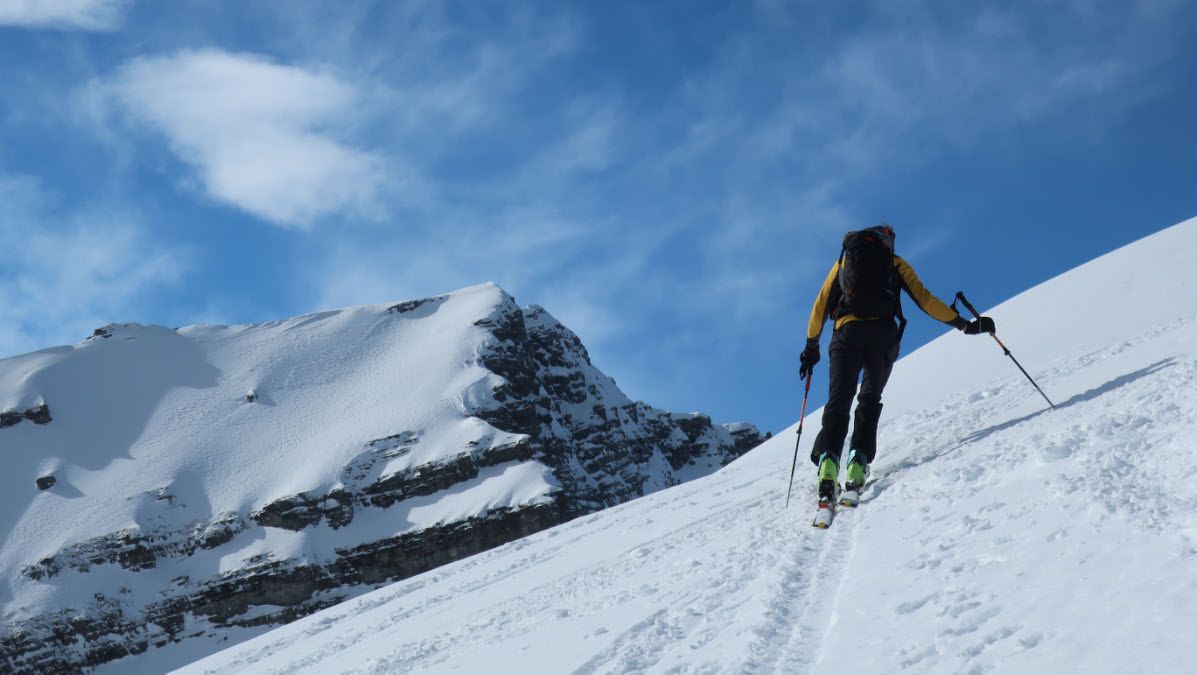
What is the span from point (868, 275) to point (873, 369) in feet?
2.85

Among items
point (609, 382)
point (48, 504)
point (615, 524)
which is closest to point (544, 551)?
point (615, 524)

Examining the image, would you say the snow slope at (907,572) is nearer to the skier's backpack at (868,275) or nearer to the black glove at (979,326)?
the black glove at (979,326)

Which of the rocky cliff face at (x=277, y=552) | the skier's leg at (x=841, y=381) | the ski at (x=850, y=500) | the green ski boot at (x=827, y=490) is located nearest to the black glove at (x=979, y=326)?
the skier's leg at (x=841, y=381)

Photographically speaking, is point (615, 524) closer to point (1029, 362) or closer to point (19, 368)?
point (1029, 362)

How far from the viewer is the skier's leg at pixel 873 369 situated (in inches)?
328

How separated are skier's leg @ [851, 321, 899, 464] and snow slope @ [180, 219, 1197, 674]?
53cm

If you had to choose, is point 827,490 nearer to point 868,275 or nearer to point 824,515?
point 824,515

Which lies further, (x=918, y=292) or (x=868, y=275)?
(x=918, y=292)

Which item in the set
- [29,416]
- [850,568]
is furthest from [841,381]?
[29,416]

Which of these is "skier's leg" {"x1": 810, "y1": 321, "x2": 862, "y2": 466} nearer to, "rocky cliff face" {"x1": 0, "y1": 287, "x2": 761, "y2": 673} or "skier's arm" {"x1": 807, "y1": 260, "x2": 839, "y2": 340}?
"skier's arm" {"x1": 807, "y1": 260, "x2": 839, "y2": 340}

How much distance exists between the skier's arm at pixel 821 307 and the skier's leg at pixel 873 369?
533 millimetres

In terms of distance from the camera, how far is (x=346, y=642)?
955cm

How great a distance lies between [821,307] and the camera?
8.88 m

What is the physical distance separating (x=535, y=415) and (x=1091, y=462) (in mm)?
130074
